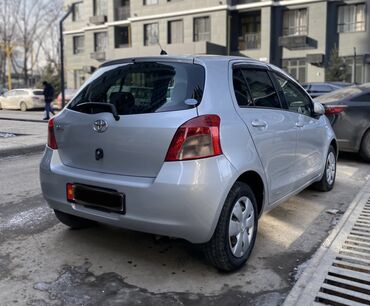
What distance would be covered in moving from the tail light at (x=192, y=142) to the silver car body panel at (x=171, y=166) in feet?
0.15

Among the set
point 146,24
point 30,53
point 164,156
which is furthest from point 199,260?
point 30,53

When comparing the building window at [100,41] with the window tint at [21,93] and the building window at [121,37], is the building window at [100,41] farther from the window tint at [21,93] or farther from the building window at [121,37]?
the window tint at [21,93]

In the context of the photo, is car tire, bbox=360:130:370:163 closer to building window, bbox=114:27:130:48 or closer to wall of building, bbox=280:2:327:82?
wall of building, bbox=280:2:327:82

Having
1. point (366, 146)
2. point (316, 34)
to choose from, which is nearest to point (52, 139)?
point (366, 146)

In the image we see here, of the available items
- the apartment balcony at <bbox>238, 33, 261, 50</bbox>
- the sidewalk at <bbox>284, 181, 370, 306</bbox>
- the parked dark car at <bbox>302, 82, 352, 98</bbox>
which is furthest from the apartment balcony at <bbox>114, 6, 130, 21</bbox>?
the sidewalk at <bbox>284, 181, 370, 306</bbox>

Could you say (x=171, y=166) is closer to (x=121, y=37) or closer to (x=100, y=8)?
(x=121, y=37)

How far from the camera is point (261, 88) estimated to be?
13.9 feet

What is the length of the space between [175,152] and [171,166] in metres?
0.10

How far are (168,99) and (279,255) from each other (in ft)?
5.57

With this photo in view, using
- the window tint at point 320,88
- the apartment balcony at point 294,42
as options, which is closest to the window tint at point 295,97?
the window tint at point 320,88

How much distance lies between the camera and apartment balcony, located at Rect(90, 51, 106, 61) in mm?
40688

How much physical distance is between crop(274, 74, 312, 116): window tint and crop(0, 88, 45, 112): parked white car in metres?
23.1

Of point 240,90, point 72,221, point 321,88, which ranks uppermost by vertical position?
point 321,88

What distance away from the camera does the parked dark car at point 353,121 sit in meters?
8.12
